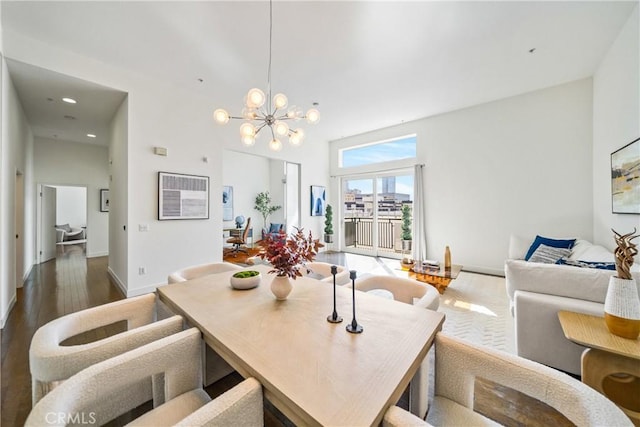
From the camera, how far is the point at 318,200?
692 centimetres

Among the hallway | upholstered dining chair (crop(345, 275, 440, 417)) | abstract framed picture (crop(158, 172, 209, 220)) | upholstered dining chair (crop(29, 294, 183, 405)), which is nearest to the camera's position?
upholstered dining chair (crop(29, 294, 183, 405))

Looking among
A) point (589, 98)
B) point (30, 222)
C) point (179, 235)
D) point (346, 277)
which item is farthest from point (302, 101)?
point (30, 222)

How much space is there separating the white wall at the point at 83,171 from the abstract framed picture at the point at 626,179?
10032 millimetres

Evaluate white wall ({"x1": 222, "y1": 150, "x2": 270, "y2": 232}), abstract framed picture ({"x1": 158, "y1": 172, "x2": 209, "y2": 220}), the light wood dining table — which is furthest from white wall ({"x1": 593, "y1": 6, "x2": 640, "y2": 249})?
white wall ({"x1": 222, "y1": 150, "x2": 270, "y2": 232})

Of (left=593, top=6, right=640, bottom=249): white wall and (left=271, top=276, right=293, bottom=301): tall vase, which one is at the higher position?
(left=593, top=6, right=640, bottom=249): white wall

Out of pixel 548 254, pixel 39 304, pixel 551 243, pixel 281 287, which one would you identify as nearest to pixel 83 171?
pixel 39 304

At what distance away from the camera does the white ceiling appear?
244 centimetres

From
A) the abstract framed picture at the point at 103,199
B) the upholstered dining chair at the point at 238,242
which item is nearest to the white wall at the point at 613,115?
the upholstered dining chair at the point at 238,242

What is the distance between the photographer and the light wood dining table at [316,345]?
0.78m

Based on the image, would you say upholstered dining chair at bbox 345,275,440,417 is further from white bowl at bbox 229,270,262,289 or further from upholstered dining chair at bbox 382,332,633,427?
white bowl at bbox 229,270,262,289

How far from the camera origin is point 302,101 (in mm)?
4426

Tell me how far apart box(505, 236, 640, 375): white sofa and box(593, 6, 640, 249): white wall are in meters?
1.44

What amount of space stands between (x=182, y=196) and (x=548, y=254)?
18.4 ft

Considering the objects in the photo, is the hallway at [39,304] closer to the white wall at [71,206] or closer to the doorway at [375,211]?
the white wall at [71,206]
